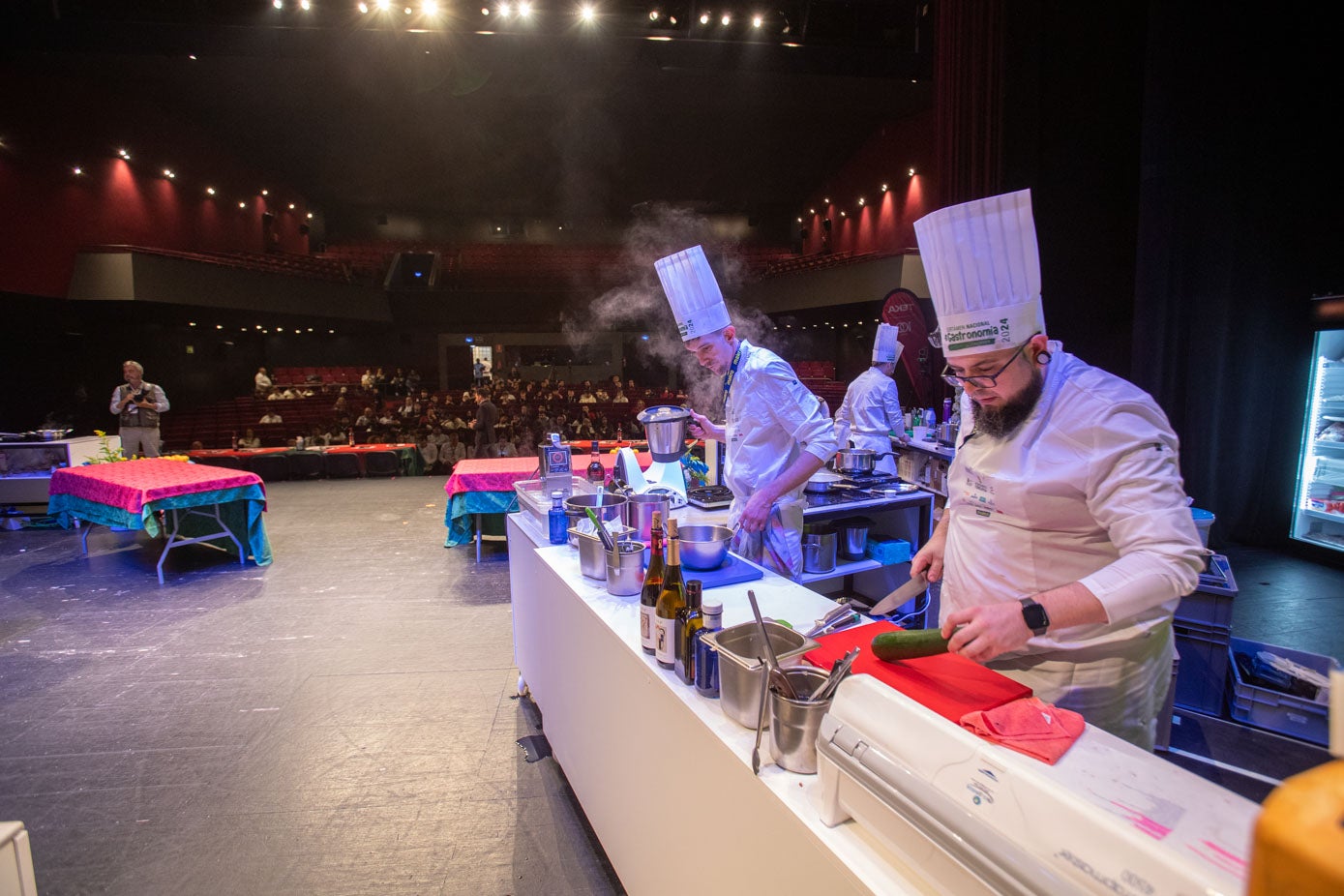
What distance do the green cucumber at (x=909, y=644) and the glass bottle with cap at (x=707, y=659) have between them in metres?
0.33

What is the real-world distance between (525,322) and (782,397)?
47.5 ft

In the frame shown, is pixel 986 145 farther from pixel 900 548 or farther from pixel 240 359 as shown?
pixel 240 359

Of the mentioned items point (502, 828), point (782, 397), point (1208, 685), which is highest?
point (782, 397)

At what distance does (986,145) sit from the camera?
327 centimetres

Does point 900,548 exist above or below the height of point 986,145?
below

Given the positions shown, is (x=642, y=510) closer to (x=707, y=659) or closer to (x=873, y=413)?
(x=707, y=659)

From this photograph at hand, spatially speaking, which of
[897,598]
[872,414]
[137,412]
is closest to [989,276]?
[897,598]

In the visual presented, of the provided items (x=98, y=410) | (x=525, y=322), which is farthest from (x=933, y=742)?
(x=525, y=322)

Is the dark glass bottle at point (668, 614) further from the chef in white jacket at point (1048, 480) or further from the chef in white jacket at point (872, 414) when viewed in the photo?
the chef in white jacket at point (872, 414)

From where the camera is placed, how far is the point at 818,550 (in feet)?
9.80

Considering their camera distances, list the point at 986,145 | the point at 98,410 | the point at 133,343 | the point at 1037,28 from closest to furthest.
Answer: the point at 1037,28
the point at 986,145
the point at 98,410
the point at 133,343

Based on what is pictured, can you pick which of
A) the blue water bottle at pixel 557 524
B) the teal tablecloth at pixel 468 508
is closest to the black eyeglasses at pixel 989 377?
the blue water bottle at pixel 557 524

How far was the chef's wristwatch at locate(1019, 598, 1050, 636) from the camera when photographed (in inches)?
42.2

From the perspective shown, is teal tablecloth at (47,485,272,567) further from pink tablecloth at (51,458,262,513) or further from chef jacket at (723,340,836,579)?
chef jacket at (723,340,836,579)
